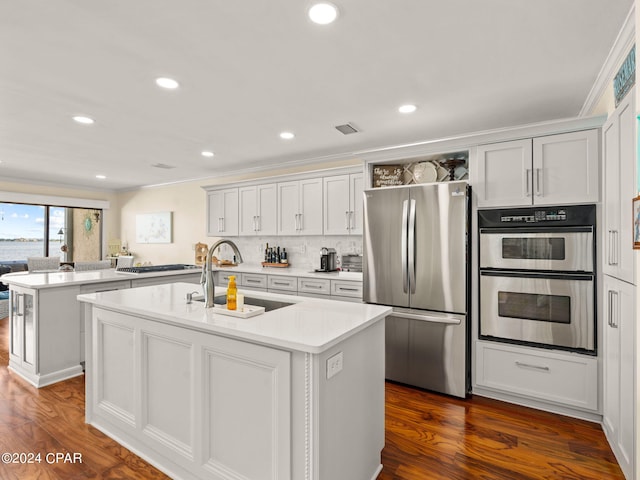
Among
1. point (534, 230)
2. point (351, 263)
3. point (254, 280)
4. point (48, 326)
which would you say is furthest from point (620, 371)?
point (48, 326)

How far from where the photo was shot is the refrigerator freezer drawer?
9.68 feet

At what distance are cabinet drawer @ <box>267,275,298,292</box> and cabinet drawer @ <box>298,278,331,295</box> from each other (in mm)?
79

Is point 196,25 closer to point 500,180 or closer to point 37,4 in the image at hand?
point 37,4

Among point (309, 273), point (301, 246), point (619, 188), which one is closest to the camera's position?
point (619, 188)

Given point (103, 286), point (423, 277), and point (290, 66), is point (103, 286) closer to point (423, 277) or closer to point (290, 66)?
point (290, 66)

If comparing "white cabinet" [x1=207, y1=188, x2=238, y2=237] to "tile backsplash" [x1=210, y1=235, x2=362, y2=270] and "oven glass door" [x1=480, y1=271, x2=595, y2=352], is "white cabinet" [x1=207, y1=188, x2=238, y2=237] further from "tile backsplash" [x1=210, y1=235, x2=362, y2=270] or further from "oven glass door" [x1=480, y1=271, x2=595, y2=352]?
"oven glass door" [x1=480, y1=271, x2=595, y2=352]

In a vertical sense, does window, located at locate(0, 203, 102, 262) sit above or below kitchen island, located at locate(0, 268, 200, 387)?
above

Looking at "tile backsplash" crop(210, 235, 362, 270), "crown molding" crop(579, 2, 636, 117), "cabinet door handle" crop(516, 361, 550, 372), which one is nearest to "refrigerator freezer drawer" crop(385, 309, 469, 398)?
"cabinet door handle" crop(516, 361, 550, 372)

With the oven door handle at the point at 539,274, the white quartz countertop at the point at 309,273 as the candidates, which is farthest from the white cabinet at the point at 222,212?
the oven door handle at the point at 539,274

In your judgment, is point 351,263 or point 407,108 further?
point 351,263

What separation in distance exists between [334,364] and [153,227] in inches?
249

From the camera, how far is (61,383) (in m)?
3.16

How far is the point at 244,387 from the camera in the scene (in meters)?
1.60

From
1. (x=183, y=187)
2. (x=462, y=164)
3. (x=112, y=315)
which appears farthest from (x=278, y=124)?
(x=183, y=187)
